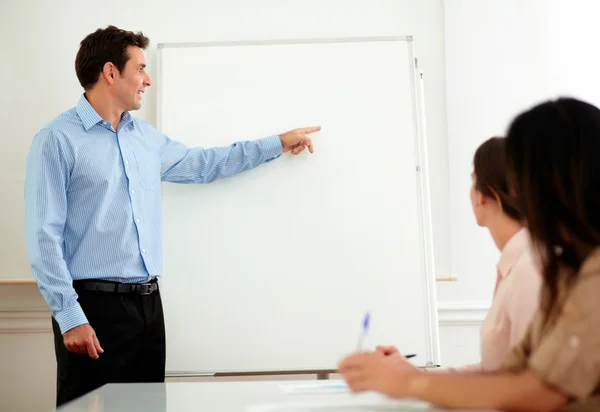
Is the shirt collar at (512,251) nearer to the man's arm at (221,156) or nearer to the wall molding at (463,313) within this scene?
the man's arm at (221,156)

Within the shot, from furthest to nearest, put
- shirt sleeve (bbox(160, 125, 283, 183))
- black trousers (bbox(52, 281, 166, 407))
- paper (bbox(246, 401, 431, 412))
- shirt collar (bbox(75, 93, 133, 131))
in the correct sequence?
shirt sleeve (bbox(160, 125, 283, 183)) < shirt collar (bbox(75, 93, 133, 131)) < black trousers (bbox(52, 281, 166, 407)) < paper (bbox(246, 401, 431, 412))

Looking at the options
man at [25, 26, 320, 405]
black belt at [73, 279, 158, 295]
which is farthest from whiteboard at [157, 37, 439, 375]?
black belt at [73, 279, 158, 295]

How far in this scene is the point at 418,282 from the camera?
286 cm

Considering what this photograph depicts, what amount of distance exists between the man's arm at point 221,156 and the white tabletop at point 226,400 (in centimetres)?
123

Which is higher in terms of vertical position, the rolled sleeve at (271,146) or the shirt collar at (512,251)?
the rolled sleeve at (271,146)

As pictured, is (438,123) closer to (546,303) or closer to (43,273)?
(43,273)

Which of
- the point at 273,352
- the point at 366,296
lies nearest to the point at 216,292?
the point at 273,352

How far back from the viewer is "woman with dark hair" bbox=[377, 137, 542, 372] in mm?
1492

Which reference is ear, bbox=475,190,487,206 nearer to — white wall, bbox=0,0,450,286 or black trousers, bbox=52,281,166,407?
black trousers, bbox=52,281,166,407

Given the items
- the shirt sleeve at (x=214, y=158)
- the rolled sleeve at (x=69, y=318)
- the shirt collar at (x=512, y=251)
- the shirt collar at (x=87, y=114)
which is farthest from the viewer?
the shirt sleeve at (x=214, y=158)

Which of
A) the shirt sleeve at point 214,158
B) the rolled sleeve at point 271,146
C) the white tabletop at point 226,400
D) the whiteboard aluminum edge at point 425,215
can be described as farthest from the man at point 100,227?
the whiteboard aluminum edge at point 425,215

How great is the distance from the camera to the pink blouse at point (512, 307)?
1486mm

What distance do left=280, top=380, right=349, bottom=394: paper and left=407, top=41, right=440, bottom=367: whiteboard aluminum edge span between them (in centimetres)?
116

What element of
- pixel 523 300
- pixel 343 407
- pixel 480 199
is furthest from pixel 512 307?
pixel 343 407
